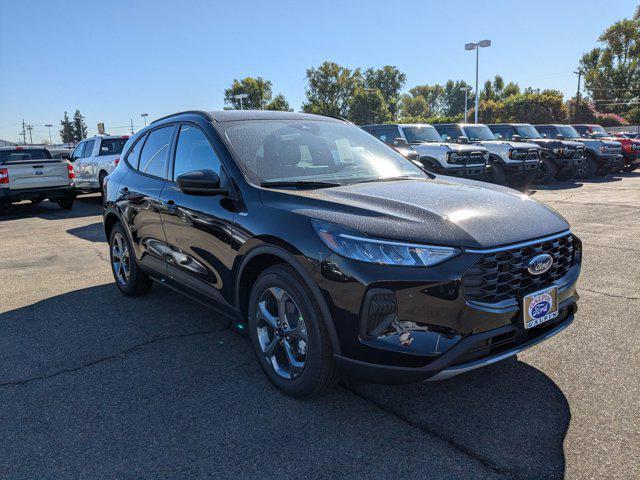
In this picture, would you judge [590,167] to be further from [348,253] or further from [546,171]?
[348,253]

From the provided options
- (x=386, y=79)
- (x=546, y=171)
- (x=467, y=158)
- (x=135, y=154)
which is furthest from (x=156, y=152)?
(x=386, y=79)

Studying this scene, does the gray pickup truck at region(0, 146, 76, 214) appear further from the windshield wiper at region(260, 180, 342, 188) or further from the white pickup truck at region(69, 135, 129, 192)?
the windshield wiper at region(260, 180, 342, 188)

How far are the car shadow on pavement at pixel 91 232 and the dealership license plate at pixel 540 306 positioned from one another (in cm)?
765

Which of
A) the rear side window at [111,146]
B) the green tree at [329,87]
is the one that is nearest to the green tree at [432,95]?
the green tree at [329,87]

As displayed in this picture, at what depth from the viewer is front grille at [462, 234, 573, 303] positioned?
2.49 metres

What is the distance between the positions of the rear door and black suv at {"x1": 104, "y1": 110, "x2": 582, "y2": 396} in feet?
33.4

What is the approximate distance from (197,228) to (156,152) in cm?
126

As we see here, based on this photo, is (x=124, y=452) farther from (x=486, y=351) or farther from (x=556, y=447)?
(x=556, y=447)

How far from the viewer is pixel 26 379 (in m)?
3.46

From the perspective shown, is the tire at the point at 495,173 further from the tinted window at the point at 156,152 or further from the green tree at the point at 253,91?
the green tree at the point at 253,91

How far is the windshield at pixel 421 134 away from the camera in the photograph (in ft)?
44.9

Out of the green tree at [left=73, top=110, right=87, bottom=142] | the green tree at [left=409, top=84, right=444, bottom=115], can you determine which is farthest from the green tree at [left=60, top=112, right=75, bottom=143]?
the green tree at [left=409, top=84, right=444, bottom=115]

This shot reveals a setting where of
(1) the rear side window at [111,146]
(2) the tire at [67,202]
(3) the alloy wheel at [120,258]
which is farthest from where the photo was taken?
(1) the rear side window at [111,146]

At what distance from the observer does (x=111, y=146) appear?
14164mm
